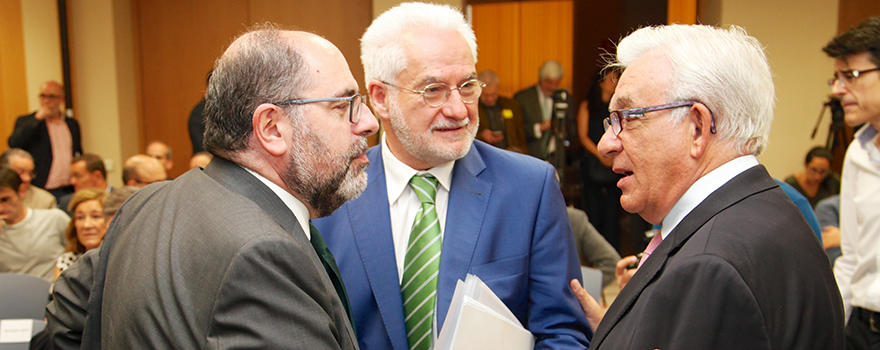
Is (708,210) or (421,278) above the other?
(708,210)

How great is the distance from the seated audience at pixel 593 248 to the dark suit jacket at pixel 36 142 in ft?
15.3

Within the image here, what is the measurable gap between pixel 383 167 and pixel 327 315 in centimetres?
66

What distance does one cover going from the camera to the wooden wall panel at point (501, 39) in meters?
8.33

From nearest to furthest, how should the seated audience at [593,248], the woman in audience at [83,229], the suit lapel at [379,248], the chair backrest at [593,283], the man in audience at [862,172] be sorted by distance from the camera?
the suit lapel at [379,248], the man in audience at [862,172], the chair backrest at [593,283], the woman in audience at [83,229], the seated audience at [593,248]

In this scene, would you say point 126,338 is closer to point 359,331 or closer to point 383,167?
point 359,331

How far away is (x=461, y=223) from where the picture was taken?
1497mm

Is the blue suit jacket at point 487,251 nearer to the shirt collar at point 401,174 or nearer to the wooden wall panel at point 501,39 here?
the shirt collar at point 401,174

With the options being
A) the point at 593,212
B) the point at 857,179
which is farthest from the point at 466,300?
the point at 593,212

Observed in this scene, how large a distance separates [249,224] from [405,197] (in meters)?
0.64

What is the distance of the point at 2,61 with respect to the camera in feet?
19.0

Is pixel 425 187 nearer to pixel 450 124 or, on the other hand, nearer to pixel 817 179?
pixel 450 124

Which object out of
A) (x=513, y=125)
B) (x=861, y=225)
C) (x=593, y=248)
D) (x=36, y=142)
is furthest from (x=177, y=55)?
(x=861, y=225)

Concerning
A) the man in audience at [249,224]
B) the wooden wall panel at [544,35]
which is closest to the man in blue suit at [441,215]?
the man in audience at [249,224]

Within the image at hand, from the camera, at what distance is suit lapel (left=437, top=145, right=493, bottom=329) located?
146 centimetres
